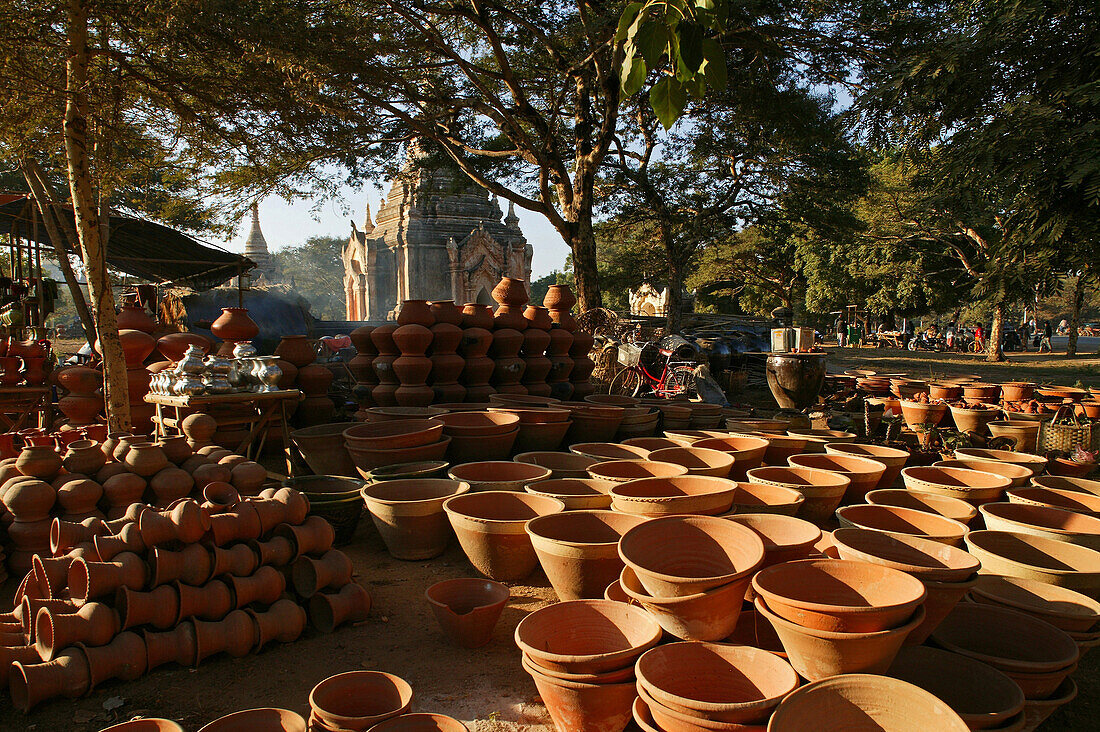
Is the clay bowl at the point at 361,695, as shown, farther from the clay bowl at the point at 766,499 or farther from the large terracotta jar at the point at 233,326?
the large terracotta jar at the point at 233,326

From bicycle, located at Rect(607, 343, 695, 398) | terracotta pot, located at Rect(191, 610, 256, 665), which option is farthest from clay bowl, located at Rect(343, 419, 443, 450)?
bicycle, located at Rect(607, 343, 695, 398)

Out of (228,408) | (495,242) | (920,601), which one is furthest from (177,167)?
(495,242)

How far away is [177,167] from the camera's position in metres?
7.56

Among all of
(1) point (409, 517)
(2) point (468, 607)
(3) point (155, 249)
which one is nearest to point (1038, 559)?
(2) point (468, 607)

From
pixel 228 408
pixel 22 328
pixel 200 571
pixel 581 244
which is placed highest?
pixel 581 244

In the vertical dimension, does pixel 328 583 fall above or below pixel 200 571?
below

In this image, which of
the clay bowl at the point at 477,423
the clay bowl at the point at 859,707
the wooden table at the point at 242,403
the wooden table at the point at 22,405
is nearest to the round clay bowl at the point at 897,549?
the clay bowl at the point at 859,707

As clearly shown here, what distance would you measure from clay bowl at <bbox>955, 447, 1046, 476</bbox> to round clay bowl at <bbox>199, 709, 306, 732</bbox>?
4025 millimetres

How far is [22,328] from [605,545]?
A: 903 cm

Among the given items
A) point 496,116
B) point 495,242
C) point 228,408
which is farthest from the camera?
point 495,242

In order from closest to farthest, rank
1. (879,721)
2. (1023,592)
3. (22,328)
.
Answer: (879,721) → (1023,592) → (22,328)

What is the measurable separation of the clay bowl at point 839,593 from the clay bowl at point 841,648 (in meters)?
0.02

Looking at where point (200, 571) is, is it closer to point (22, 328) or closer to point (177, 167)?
point (177, 167)

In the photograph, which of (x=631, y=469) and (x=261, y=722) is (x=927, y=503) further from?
(x=261, y=722)
